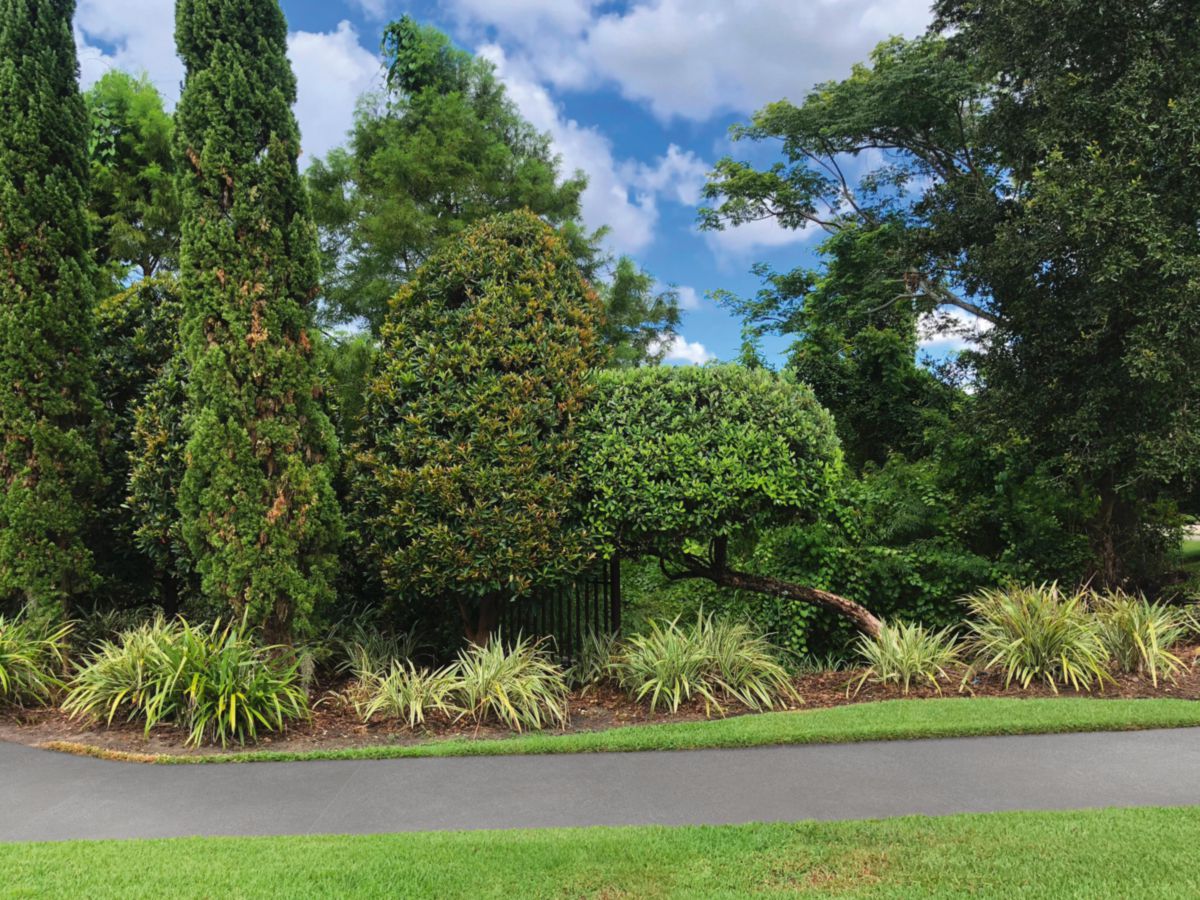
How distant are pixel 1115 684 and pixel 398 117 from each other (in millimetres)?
16240

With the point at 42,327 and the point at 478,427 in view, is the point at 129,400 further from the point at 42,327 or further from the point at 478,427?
the point at 478,427

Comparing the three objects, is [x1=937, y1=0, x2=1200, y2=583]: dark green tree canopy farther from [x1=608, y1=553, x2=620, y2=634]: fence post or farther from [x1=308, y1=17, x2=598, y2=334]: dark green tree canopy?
[x1=308, y1=17, x2=598, y2=334]: dark green tree canopy

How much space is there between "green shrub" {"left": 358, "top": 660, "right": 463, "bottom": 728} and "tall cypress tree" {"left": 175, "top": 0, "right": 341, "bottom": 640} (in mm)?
854

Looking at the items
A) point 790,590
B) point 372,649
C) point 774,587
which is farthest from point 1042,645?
point 372,649

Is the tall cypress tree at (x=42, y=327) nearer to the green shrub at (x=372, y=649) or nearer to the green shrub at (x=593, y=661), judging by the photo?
the green shrub at (x=372, y=649)

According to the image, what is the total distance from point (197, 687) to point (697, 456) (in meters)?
4.09

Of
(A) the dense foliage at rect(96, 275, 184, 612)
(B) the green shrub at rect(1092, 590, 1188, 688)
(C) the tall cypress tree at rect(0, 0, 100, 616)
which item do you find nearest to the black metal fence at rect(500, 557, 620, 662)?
(A) the dense foliage at rect(96, 275, 184, 612)

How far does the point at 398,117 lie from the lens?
16.8 metres

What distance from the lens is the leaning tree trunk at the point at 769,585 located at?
772cm

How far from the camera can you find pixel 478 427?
6.26 meters

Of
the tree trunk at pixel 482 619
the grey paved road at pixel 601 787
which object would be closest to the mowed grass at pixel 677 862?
the grey paved road at pixel 601 787

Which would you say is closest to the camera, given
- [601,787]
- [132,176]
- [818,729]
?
[601,787]

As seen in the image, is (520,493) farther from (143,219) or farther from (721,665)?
(143,219)

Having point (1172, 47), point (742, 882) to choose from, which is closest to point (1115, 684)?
point (742, 882)
